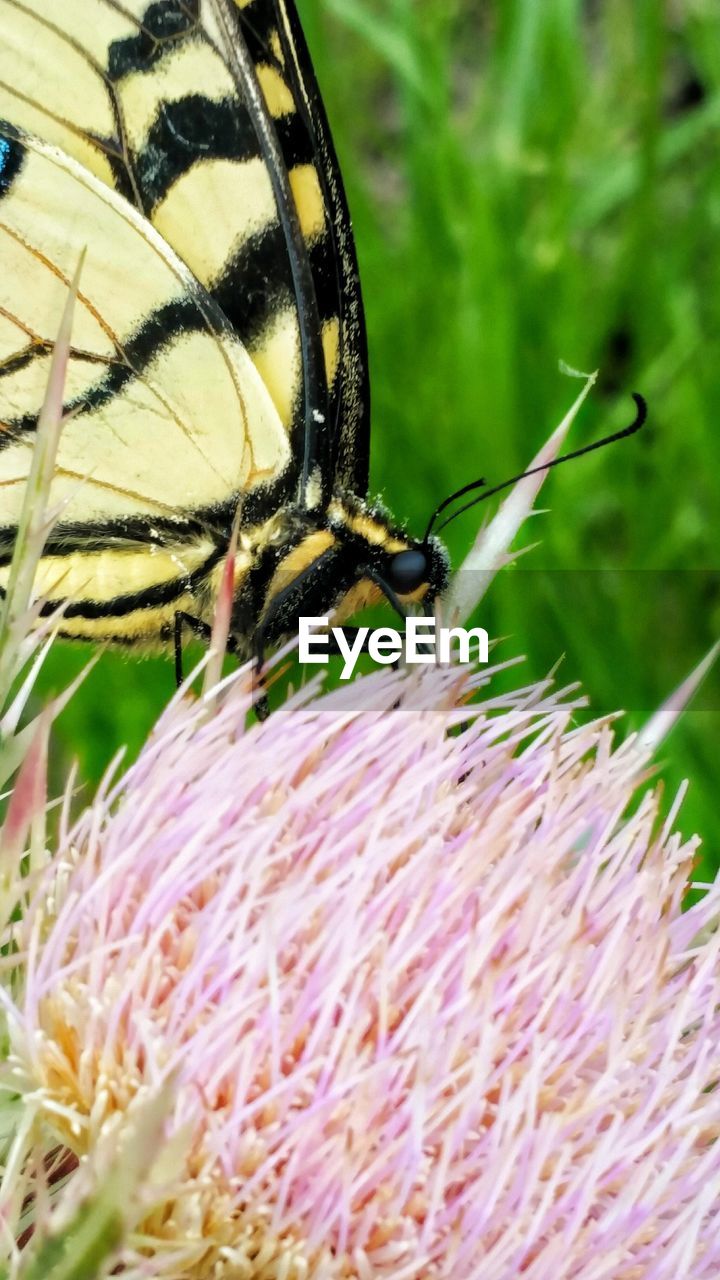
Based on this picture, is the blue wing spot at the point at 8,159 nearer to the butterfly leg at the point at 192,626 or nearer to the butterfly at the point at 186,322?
the butterfly at the point at 186,322

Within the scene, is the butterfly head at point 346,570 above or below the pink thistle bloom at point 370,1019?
above

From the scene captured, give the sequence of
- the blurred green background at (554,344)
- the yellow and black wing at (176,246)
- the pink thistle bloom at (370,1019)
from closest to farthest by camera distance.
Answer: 1. the pink thistle bloom at (370,1019)
2. the yellow and black wing at (176,246)
3. the blurred green background at (554,344)

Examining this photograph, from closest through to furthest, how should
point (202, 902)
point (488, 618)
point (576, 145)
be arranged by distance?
point (202, 902), point (488, 618), point (576, 145)

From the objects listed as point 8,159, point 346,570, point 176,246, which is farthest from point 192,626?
point 8,159

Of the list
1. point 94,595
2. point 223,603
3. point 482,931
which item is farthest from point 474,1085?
point 94,595

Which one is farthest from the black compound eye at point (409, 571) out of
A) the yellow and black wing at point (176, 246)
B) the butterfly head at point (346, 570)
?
the yellow and black wing at point (176, 246)

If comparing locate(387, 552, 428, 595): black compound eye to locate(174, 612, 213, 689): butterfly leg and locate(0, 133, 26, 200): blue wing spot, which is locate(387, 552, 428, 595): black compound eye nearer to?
locate(174, 612, 213, 689): butterfly leg

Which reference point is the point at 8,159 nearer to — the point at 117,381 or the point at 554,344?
the point at 117,381

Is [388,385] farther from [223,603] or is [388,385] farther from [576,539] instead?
[223,603]
